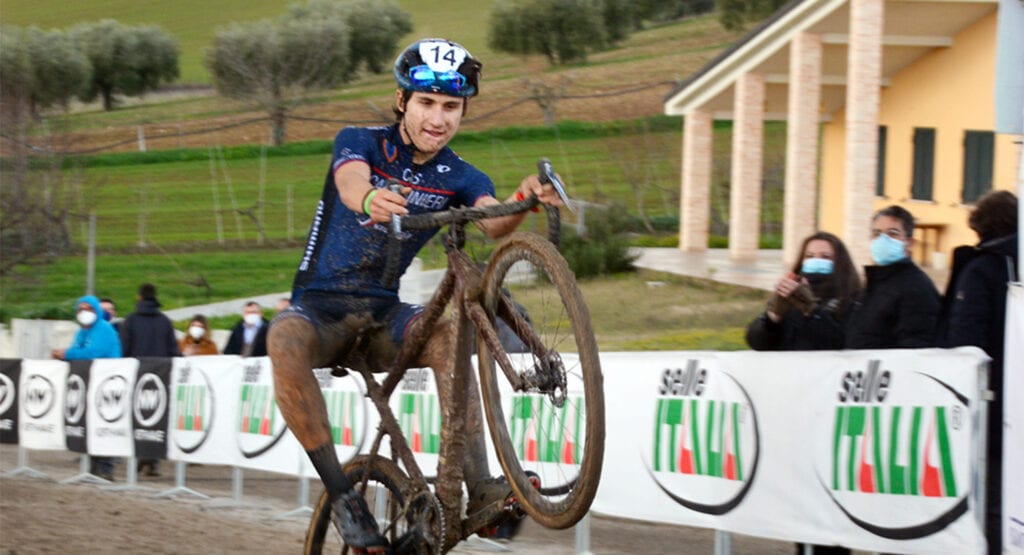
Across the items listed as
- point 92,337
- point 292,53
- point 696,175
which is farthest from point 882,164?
point 292,53

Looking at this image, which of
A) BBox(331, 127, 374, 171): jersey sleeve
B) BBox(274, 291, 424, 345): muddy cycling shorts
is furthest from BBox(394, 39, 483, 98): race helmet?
BBox(274, 291, 424, 345): muddy cycling shorts

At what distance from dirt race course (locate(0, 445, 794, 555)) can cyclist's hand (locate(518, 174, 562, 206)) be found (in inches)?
202

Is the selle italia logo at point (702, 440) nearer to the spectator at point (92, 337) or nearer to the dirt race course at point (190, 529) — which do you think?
the dirt race course at point (190, 529)

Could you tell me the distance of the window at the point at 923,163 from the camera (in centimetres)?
3020

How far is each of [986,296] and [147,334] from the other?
458 inches

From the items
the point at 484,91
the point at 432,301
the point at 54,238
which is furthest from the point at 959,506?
the point at 484,91

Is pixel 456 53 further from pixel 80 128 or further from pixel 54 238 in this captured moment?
pixel 80 128

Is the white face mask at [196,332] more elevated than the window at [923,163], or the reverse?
the window at [923,163]

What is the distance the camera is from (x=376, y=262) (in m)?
6.63

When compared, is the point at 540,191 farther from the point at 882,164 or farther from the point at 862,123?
the point at 882,164

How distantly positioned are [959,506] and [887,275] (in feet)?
5.75

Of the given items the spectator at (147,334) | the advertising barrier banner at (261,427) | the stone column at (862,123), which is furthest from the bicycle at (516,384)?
the stone column at (862,123)

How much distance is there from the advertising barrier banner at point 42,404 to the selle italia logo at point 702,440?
9086 millimetres

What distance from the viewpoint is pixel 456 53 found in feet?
20.0
